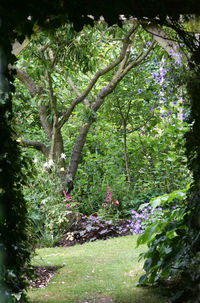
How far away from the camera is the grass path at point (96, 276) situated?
258 centimetres

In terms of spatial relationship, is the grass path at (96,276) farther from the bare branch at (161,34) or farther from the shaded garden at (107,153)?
the bare branch at (161,34)

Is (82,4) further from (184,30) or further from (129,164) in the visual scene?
(129,164)

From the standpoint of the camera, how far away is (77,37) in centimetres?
512

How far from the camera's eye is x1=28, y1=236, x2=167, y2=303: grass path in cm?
258

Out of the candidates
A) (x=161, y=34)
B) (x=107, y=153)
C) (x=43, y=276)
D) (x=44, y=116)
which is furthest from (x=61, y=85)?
(x=43, y=276)

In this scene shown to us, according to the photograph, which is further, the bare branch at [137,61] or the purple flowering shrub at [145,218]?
the bare branch at [137,61]

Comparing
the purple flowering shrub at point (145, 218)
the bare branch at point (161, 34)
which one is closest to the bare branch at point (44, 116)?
the purple flowering shrub at point (145, 218)

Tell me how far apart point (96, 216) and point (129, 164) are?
208 cm

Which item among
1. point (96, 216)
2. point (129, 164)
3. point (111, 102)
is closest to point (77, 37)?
point (111, 102)

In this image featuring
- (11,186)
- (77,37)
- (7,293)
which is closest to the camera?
(7,293)

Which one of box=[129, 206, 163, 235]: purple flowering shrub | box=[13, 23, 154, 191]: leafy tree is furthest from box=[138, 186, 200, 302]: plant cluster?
box=[13, 23, 154, 191]: leafy tree

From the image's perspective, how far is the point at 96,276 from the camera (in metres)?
3.22

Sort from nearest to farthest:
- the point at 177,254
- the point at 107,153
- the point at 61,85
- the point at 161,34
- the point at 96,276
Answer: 1. the point at 177,254
2. the point at 161,34
3. the point at 96,276
4. the point at 61,85
5. the point at 107,153

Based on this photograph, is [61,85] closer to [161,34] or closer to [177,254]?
[161,34]
